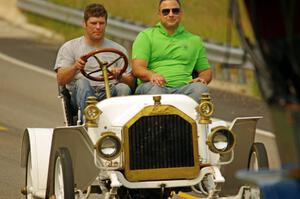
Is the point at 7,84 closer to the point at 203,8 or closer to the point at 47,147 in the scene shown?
the point at 203,8

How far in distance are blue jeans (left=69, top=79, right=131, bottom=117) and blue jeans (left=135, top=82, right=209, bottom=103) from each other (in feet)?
0.54

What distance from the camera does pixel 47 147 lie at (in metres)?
11.4

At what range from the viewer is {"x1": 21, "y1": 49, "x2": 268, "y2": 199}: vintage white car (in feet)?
34.5

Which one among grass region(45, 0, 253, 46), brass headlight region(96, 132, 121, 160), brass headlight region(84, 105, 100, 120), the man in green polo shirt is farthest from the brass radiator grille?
grass region(45, 0, 253, 46)

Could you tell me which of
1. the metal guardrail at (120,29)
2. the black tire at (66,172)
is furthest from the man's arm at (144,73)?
the metal guardrail at (120,29)

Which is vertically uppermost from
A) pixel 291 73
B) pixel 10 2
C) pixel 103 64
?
pixel 10 2

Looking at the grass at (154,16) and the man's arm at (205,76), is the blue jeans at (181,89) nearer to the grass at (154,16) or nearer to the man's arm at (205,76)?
the man's arm at (205,76)

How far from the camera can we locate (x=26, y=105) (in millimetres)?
19391

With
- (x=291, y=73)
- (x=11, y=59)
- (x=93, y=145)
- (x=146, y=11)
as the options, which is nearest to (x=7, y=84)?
(x=11, y=59)

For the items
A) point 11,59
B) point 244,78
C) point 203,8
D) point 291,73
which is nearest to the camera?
point 291,73

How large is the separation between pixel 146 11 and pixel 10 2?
2965 millimetres

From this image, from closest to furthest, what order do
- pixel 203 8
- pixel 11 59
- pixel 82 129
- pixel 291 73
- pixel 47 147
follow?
pixel 291 73 < pixel 82 129 < pixel 47 147 < pixel 11 59 < pixel 203 8

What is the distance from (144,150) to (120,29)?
13241 millimetres

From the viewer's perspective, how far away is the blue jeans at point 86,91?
37.3 ft
